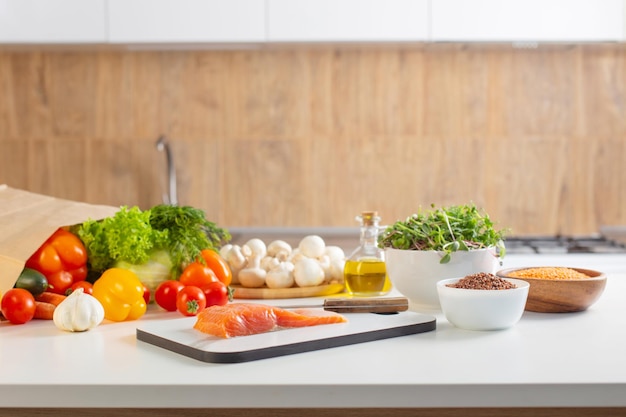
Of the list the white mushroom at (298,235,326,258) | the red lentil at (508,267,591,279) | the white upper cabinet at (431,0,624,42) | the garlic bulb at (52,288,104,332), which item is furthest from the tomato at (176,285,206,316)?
the white upper cabinet at (431,0,624,42)

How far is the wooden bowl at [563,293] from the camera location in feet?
5.19

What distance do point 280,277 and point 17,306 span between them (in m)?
0.55

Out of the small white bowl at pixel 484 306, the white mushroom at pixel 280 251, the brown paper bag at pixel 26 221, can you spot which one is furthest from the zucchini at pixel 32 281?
the small white bowl at pixel 484 306

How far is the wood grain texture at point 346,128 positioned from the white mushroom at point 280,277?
1984mm

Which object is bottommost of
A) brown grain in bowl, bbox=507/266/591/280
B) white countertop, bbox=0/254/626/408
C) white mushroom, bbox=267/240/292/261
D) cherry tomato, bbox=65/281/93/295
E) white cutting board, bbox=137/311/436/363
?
white countertop, bbox=0/254/626/408

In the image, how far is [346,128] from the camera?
383 centimetres

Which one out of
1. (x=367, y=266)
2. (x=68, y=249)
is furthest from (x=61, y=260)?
(x=367, y=266)

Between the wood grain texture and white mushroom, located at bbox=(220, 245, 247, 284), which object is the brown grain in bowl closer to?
white mushroom, located at bbox=(220, 245, 247, 284)

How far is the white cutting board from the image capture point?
124 centimetres

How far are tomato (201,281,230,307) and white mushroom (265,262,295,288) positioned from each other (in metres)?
0.22

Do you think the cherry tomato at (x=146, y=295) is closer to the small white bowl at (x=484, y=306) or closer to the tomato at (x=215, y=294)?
the tomato at (x=215, y=294)

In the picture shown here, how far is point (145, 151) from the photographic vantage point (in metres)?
3.83

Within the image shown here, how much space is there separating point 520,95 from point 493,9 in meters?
0.55

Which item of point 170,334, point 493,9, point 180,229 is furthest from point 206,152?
point 170,334
